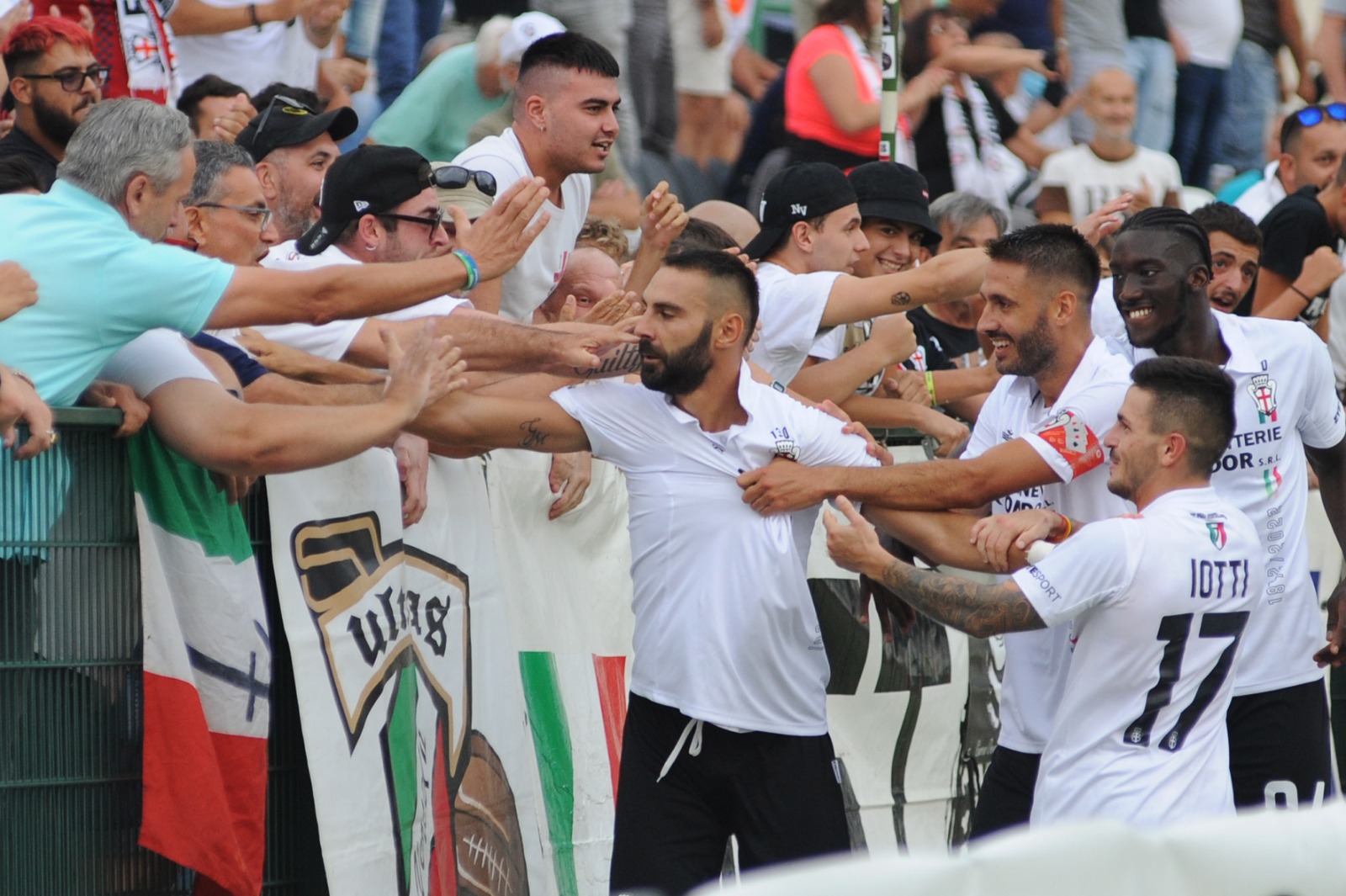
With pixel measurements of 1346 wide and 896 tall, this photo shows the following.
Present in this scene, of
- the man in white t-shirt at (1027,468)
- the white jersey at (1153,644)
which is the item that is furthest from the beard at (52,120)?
the white jersey at (1153,644)

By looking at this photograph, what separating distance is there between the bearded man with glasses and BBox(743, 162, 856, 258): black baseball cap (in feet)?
8.25

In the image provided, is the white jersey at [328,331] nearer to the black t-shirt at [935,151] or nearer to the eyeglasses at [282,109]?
the eyeglasses at [282,109]

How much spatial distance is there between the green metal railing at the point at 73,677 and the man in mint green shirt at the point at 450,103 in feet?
12.7

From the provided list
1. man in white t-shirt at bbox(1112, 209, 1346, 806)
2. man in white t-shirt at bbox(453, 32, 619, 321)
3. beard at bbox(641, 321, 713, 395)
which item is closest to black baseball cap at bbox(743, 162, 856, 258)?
man in white t-shirt at bbox(453, 32, 619, 321)

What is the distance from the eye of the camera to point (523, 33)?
8102 mm

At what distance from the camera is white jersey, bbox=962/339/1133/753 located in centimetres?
548

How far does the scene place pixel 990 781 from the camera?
568cm

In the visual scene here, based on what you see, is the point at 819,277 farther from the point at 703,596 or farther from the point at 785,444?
the point at 703,596

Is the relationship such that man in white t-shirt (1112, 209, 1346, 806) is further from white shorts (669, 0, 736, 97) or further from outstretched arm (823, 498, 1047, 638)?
white shorts (669, 0, 736, 97)

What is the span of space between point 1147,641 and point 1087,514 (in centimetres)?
97

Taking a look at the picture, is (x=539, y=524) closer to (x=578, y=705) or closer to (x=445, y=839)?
(x=578, y=705)

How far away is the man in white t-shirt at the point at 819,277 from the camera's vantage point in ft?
21.5

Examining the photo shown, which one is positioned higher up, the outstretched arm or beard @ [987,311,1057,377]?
beard @ [987,311,1057,377]

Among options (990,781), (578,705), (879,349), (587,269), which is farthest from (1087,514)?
(587,269)
